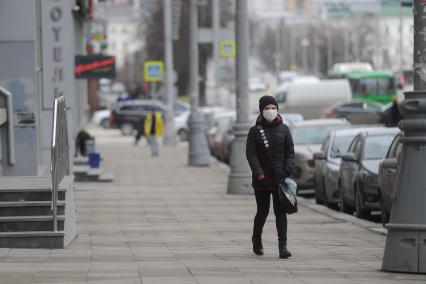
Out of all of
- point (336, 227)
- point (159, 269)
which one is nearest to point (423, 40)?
point (159, 269)

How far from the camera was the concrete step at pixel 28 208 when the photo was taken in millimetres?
14266

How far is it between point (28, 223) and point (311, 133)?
47.8 feet

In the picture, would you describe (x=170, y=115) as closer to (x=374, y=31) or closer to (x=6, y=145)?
(x=6, y=145)

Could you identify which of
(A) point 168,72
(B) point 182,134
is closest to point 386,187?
(A) point 168,72

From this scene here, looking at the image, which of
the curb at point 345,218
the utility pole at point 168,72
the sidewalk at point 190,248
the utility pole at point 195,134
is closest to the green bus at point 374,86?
the utility pole at point 168,72

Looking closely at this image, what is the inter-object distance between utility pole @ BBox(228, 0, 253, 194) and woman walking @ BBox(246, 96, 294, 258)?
1111cm

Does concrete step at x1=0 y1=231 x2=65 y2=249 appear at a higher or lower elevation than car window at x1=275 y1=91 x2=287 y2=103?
higher

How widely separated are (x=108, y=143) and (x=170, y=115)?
19.5 feet

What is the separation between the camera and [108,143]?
187ft

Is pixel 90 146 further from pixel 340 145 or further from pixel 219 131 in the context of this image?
pixel 219 131

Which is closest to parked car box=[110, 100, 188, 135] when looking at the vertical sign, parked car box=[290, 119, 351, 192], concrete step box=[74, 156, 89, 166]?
concrete step box=[74, 156, 89, 166]

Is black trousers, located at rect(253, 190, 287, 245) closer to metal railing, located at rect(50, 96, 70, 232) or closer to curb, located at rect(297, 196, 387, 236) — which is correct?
metal railing, located at rect(50, 96, 70, 232)

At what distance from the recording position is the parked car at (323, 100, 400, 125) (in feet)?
176

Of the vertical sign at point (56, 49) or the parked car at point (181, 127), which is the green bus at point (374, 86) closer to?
the parked car at point (181, 127)
